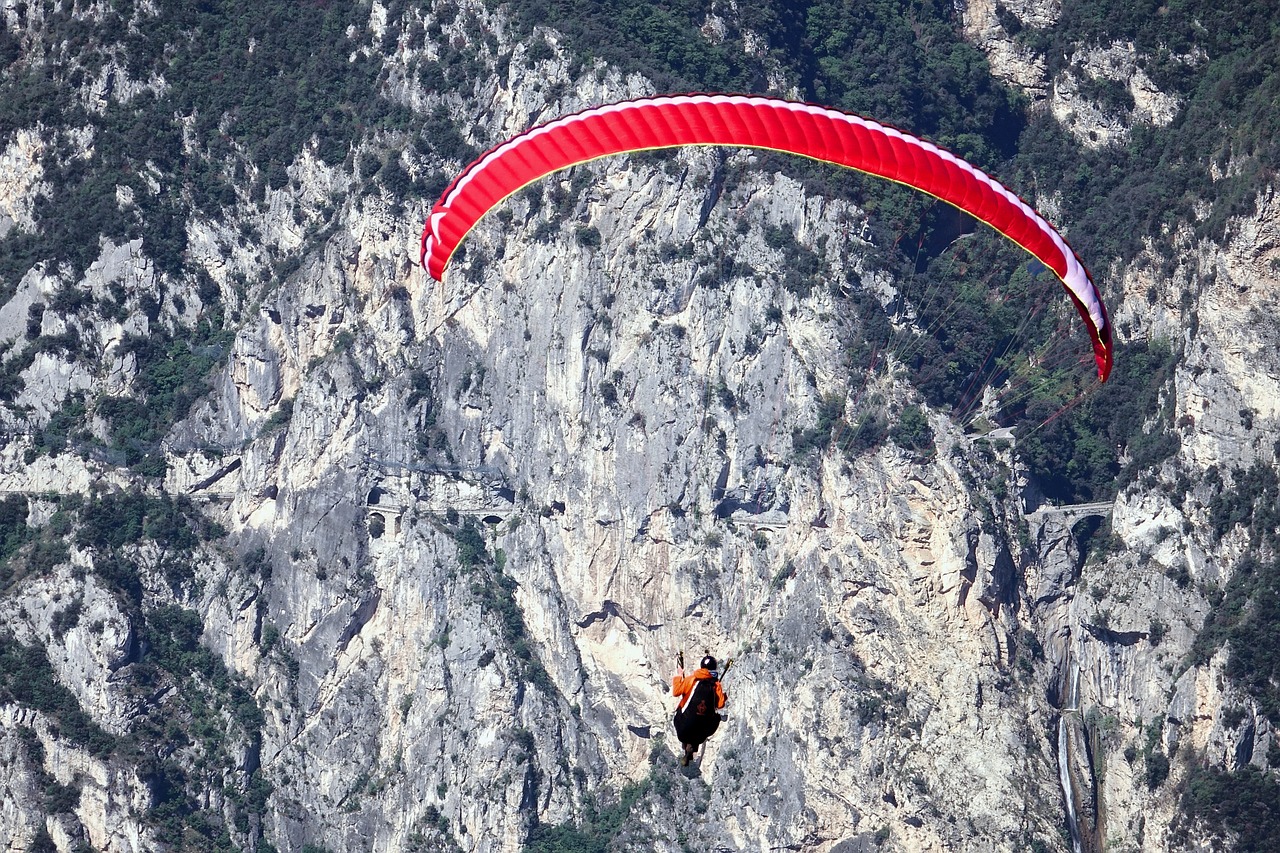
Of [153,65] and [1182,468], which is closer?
[1182,468]

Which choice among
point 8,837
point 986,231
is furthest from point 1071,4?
point 8,837

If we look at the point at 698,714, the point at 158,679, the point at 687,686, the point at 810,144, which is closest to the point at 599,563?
the point at 158,679

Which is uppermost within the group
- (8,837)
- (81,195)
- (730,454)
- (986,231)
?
(81,195)

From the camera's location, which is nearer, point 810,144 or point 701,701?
point 701,701

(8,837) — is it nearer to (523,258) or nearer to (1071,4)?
(523,258)

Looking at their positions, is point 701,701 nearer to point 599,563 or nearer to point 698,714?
point 698,714

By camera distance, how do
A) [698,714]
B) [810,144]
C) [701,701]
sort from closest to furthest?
[698,714] → [701,701] → [810,144]

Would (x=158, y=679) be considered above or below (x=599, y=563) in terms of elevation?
below

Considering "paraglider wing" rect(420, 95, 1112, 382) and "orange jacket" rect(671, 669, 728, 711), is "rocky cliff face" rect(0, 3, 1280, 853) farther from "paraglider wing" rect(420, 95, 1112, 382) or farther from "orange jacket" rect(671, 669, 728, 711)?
"orange jacket" rect(671, 669, 728, 711)
